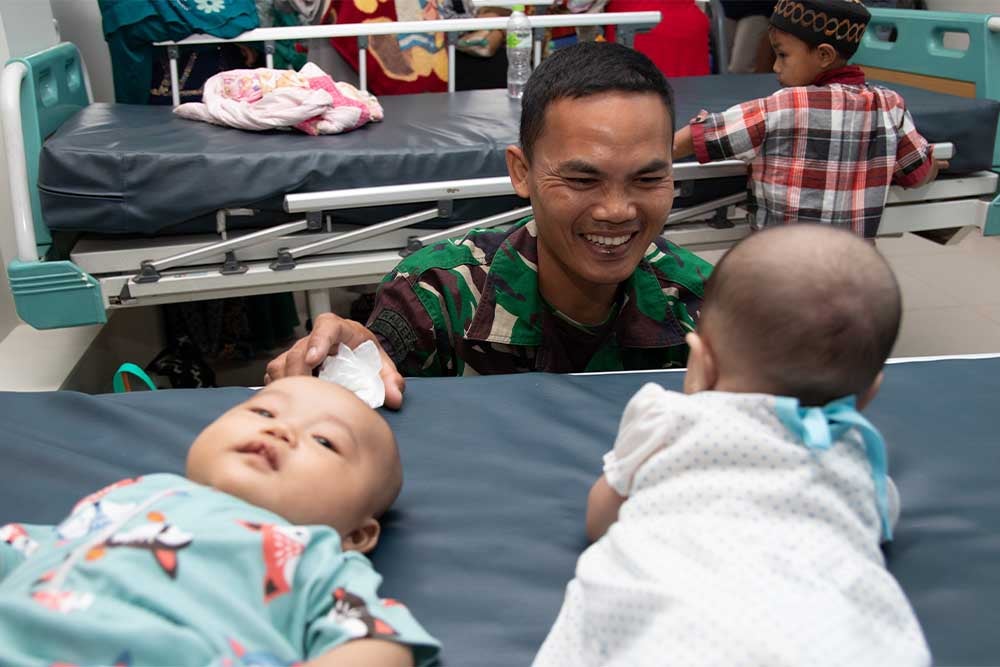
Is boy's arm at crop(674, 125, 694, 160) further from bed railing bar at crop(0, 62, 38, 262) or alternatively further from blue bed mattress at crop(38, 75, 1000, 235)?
bed railing bar at crop(0, 62, 38, 262)

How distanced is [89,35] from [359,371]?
3.35 meters

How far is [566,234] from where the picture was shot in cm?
159

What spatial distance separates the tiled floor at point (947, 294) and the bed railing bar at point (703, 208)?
113cm

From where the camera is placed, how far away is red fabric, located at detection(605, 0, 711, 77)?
14.2 feet

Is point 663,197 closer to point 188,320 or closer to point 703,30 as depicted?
point 188,320

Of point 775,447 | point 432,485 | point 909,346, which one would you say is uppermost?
point 775,447

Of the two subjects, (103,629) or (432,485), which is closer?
(103,629)

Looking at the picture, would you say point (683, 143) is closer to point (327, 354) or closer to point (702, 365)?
point (327, 354)

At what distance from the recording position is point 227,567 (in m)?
0.89

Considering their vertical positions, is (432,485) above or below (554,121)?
below

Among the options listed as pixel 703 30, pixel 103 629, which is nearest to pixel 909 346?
pixel 703 30

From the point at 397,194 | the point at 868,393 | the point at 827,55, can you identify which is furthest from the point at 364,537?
the point at 827,55

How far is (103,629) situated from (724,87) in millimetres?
3266

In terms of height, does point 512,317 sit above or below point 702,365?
below
